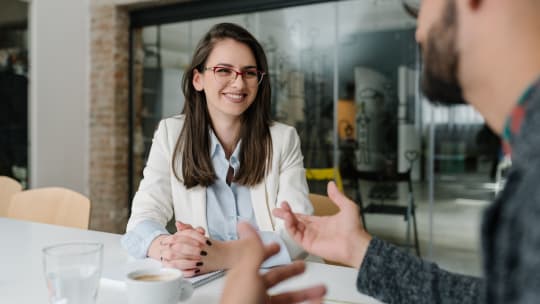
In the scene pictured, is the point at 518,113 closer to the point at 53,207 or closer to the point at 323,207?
the point at 323,207

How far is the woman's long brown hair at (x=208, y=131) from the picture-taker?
179cm

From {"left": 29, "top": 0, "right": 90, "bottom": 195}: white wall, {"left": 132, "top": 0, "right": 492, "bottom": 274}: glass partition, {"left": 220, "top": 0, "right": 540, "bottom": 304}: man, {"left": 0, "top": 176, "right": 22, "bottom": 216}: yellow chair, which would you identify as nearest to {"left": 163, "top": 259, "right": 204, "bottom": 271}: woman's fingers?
{"left": 220, "top": 0, "right": 540, "bottom": 304}: man

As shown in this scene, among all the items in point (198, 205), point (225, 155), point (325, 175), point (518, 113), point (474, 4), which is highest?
point (474, 4)

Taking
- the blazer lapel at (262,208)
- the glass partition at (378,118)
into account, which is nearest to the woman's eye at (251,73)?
the blazer lapel at (262,208)

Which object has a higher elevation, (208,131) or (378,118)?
(378,118)

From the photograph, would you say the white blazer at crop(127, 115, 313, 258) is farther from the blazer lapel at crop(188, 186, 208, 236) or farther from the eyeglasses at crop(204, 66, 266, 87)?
the eyeglasses at crop(204, 66, 266, 87)

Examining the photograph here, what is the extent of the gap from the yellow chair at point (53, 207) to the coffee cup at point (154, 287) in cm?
119

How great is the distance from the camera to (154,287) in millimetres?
963

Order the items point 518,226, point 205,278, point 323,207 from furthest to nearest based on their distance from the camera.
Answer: point 323,207, point 205,278, point 518,226

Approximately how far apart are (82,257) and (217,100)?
3.37 ft

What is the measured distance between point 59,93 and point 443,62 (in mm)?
4691

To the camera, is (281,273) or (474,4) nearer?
(474,4)

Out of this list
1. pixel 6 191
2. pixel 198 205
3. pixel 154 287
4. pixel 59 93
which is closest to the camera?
pixel 154 287

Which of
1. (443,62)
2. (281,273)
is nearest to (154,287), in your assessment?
(281,273)
